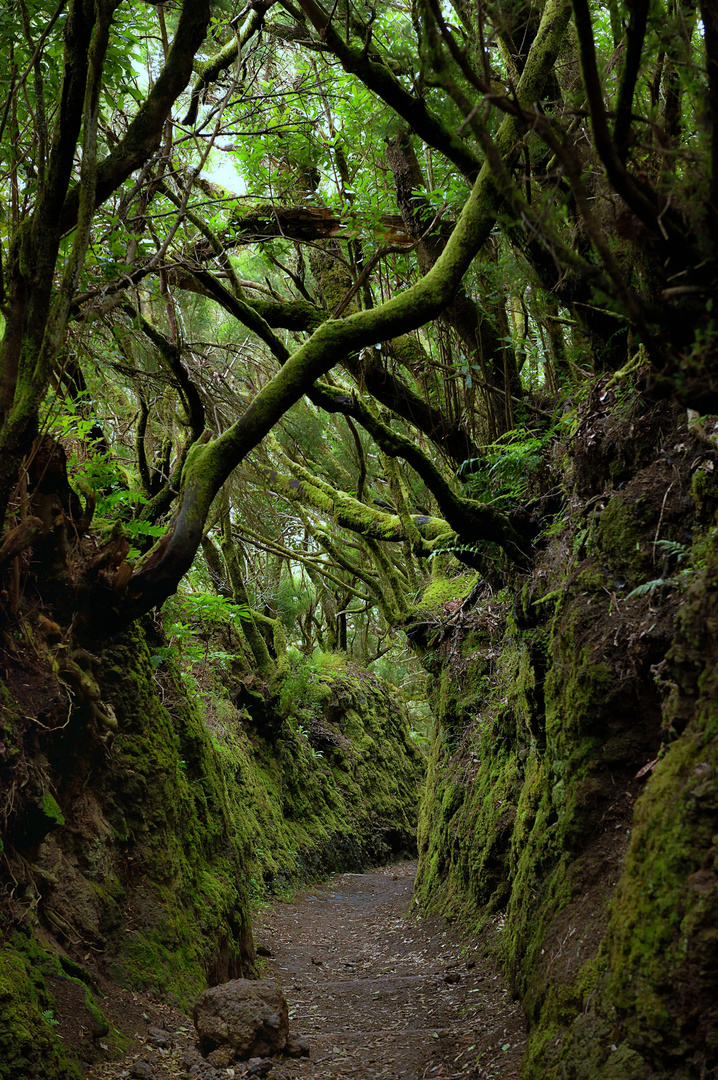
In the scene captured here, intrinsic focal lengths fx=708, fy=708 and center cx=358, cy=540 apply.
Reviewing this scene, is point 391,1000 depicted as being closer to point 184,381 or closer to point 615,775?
point 615,775

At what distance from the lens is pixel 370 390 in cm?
775

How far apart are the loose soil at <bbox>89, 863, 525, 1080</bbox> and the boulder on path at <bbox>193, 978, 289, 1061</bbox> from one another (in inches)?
4.1

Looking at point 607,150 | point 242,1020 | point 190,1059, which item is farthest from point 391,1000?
point 607,150

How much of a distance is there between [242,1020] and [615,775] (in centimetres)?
271

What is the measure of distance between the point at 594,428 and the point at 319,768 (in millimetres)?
13024

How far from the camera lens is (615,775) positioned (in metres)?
3.68

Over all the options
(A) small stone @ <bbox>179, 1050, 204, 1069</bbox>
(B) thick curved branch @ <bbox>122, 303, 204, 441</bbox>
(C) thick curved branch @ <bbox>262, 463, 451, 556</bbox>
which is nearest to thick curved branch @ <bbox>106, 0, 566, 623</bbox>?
(B) thick curved branch @ <bbox>122, 303, 204, 441</bbox>

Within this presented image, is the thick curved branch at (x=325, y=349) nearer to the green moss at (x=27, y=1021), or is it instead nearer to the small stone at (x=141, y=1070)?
the green moss at (x=27, y=1021)

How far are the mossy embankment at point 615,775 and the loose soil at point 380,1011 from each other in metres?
0.29

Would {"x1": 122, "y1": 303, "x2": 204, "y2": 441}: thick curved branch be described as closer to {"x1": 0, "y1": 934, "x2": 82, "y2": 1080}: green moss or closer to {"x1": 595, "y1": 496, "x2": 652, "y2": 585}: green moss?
{"x1": 595, "y1": 496, "x2": 652, "y2": 585}: green moss

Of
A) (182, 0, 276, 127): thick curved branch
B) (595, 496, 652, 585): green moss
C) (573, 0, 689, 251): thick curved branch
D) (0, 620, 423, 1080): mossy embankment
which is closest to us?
(573, 0, 689, 251): thick curved branch

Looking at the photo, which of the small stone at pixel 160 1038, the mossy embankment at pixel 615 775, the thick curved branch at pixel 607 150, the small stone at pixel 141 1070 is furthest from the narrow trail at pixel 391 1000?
the thick curved branch at pixel 607 150

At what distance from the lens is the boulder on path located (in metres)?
4.18

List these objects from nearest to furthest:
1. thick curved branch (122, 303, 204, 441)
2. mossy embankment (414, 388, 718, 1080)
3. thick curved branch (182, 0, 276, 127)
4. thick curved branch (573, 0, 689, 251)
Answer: thick curved branch (573, 0, 689, 251)
mossy embankment (414, 388, 718, 1080)
thick curved branch (182, 0, 276, 127)
thick curved branch (122, 303, 204, 441)
